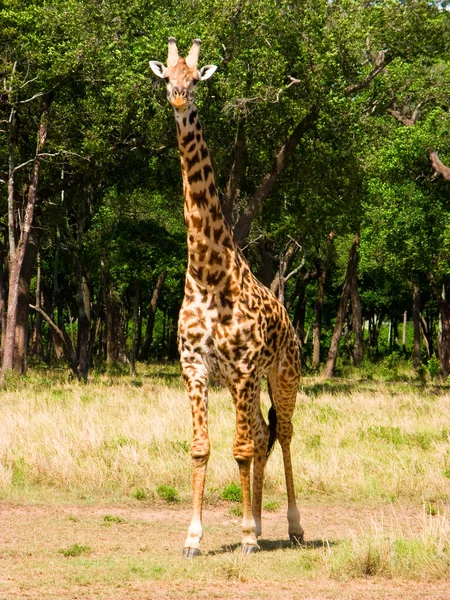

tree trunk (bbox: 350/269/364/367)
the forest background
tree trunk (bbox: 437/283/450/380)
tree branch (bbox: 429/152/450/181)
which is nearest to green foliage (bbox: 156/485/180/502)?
the forest background

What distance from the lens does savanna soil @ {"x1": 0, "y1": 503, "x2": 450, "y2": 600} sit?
6805mm

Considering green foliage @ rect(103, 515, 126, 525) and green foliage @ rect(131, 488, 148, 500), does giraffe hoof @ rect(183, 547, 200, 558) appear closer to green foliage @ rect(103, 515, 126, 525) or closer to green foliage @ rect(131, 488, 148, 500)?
green foliage @ rect(103, 515, 126, 525)

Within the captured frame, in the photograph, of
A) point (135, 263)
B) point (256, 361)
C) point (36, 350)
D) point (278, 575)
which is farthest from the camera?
point (36, 350)

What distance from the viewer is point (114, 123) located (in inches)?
973

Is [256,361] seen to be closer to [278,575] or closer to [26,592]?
[278,575]

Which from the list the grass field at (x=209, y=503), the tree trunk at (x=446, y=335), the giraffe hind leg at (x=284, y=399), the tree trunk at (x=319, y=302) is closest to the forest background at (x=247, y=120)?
the tree trunk at (x=446, y=335)

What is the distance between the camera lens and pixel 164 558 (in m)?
7.91

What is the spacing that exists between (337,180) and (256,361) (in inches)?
655

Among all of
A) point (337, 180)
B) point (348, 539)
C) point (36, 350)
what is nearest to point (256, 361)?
point (348, 539)

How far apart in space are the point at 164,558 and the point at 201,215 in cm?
290

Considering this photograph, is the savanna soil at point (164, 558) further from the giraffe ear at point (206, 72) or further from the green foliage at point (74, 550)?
the giraffe ear at point (206, 72)

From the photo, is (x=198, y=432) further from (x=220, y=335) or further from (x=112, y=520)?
(x=112, y=520)

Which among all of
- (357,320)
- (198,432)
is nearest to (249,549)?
(198,432)

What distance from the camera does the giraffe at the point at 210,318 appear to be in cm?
820
